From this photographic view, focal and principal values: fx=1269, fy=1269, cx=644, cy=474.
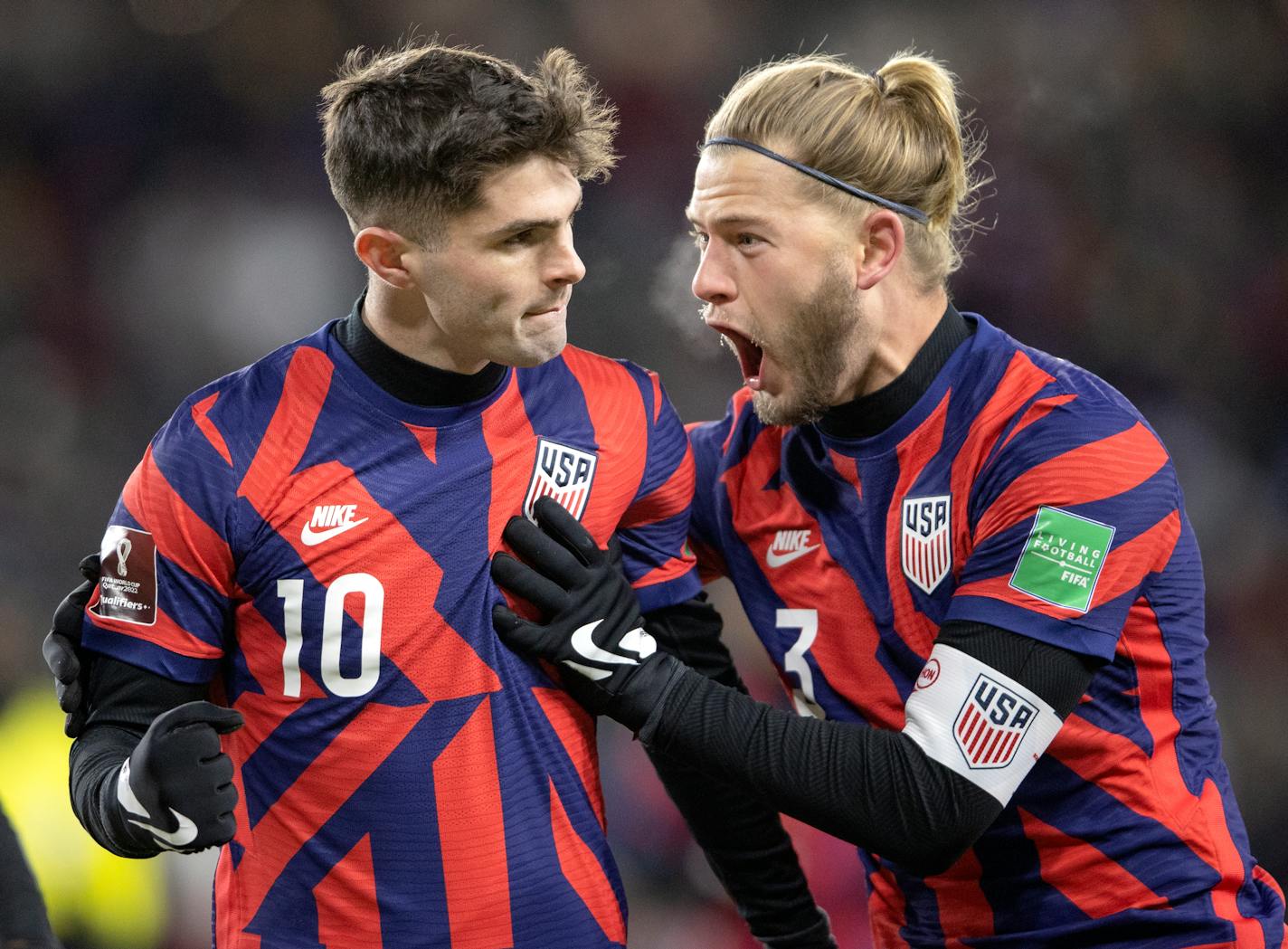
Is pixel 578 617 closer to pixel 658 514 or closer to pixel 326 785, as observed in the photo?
pixel 658 514

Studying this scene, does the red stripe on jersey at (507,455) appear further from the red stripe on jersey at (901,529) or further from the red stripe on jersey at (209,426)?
the red stripe on jersey at (901,529)

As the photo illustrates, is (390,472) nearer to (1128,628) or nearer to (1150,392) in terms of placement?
(1128,628)

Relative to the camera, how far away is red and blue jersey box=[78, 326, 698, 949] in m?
1.87

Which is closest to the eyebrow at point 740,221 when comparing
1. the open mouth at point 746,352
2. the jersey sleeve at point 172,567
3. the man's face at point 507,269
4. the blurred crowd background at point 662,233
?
the open mouth at point 746,352

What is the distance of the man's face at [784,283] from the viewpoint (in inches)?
88.0

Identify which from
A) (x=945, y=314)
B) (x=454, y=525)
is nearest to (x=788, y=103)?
(x=945, y=314)

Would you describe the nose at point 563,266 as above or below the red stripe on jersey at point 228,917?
above

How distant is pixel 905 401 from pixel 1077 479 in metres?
0.35

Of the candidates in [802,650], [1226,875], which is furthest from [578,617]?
[1226,875]

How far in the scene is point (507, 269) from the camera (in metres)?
1.97

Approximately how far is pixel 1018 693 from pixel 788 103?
1100mm

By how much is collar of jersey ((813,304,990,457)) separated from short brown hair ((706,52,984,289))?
0.12 meters

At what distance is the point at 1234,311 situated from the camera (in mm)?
4871

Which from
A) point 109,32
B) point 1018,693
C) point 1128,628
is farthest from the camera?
point 109,32
